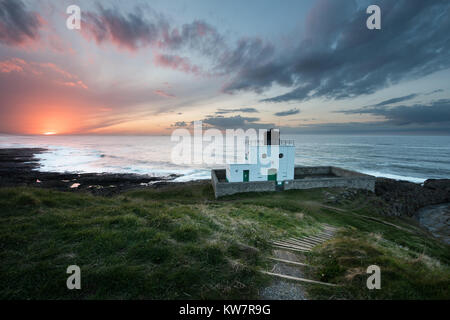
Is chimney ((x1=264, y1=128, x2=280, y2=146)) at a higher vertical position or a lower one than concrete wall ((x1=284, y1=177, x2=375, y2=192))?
higher

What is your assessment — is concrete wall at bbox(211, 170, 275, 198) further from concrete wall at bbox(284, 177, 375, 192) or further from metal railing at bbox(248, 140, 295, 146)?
metal railing at bbox(248, 140, 295, 146)

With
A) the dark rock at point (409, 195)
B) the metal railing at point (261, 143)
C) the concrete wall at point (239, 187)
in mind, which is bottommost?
the dark rock at point (409, 195)

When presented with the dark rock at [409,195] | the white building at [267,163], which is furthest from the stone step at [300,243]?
the dark rock at [409,195]

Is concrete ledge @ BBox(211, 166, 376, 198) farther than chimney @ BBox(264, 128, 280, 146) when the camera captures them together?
No

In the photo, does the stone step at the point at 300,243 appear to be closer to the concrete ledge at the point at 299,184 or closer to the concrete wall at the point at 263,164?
the concrete ledge at the point at 299,184

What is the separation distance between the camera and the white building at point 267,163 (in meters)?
21.0

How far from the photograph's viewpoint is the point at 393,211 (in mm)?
16672

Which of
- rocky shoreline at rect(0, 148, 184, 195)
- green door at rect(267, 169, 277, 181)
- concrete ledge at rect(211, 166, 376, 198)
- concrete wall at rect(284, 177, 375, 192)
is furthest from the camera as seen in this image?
rocky shoreline at rect(0, 148, 184, 195)

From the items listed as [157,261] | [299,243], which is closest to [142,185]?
[157,261]

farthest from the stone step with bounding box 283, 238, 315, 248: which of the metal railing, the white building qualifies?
the metal railing

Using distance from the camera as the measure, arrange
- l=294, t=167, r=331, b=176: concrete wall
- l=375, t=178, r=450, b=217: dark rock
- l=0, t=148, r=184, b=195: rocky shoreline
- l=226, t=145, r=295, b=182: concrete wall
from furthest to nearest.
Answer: l=294, t=167, r=331, b=176: concrete wall
l=0, t=148, r=184, b=195: rocky shoreline
l=226, t=145, r=295, b=182: concrete wall
l=375, t=178, r=450, b=217: dark rock

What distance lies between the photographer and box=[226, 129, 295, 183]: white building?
2102 centimetres
